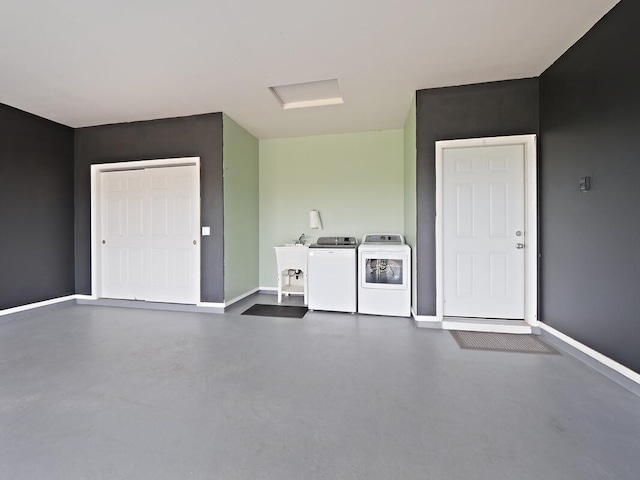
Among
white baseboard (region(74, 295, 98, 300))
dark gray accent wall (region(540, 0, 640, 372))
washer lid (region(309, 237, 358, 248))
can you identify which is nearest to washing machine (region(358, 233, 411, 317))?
washer lid (region(309, 237, 358, 248))

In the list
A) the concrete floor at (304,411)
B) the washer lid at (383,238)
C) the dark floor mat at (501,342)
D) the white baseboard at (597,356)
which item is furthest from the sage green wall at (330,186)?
the white baseboard at (597,356)

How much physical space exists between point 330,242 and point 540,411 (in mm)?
3172

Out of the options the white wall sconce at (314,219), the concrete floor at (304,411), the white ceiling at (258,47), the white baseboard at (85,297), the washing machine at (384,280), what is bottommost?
the concrete floor at (304,411)

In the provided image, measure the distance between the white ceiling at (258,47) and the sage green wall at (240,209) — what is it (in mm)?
704

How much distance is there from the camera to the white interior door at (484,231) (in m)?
3.22

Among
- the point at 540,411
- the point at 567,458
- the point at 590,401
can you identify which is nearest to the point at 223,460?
the point at 567,458

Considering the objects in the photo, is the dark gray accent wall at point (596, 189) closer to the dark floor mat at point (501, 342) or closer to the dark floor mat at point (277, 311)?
the dark floor mat at point (501, 342)

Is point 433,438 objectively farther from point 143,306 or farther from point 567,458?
point 143,306

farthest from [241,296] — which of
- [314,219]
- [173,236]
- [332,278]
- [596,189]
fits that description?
[596,189]

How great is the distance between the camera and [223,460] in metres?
1.40

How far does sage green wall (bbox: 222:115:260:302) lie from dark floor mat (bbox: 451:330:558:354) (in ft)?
10.0

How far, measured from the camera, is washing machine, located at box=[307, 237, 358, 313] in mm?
3887

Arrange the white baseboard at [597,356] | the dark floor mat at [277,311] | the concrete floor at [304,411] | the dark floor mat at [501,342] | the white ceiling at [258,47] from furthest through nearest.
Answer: the dark floor mat at [277,311] → the dark floor mat at [501,342] → the white ceiling at [258,47] → the white baseboard at [597,356] → the concrete floor at [304,411]

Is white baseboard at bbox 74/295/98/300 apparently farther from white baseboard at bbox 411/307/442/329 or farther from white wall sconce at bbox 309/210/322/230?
white baseboard at bbox 411/307/442/329
